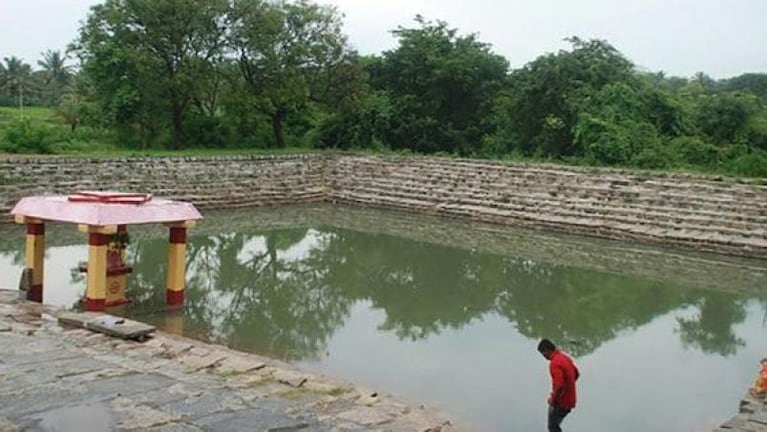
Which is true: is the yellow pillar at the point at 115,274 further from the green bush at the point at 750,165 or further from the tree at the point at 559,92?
the tree at the point at 559,92

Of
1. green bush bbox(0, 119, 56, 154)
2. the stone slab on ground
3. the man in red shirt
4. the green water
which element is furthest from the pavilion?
green bush bbox(0, 119, 56, 154)

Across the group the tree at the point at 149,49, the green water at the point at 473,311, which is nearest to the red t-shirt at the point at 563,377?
the green water at the point at 473,311

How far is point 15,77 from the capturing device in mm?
51625

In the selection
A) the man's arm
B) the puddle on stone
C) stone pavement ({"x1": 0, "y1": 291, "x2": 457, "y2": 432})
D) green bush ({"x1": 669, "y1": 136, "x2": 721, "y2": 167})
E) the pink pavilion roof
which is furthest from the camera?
green bush ({"x1": 669, "y1": 136, "x2": 721, "y2": 167})

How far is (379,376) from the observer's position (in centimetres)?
768

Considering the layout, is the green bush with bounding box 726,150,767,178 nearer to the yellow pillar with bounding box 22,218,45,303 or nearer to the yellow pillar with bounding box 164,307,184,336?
the yellow pillar with bounding box 164,307,184,336

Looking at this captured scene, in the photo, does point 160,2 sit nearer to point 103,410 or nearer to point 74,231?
point 74,231

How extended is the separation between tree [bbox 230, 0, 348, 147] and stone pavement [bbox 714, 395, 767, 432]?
19.0 m

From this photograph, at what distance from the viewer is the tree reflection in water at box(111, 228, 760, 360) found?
9.52m

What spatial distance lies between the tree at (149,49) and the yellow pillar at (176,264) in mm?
13190

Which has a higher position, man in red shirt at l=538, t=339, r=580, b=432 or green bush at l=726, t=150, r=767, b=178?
green bush at l=726, t=150, r=767, b=178

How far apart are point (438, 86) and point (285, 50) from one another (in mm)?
5776

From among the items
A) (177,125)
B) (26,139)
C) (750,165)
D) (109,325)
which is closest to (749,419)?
(109,325)

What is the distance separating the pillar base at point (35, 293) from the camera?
9758 millimetres
